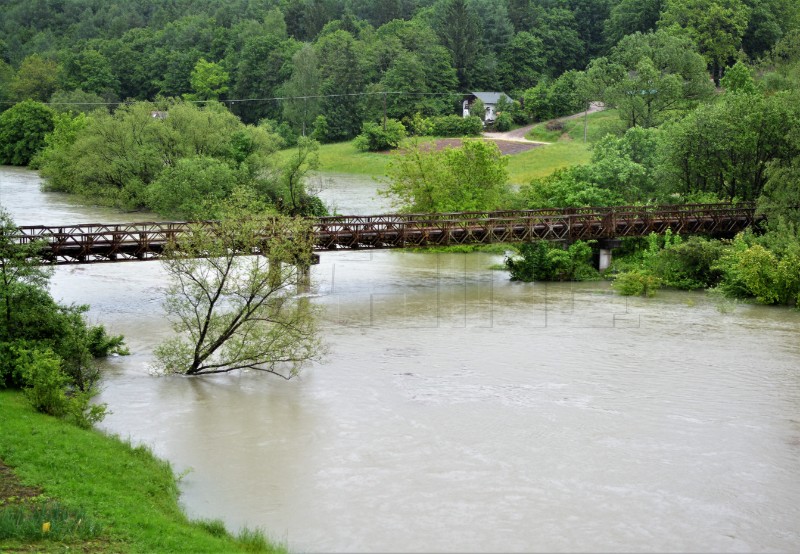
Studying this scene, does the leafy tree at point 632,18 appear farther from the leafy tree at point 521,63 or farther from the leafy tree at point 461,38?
the leafy tree at point 461,38

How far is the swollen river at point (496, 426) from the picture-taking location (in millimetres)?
21672

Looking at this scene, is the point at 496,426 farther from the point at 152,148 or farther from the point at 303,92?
the point at 303,92

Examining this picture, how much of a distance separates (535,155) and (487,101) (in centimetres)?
2034

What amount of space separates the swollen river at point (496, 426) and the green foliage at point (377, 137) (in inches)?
2185

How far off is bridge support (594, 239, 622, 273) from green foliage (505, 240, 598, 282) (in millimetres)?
1005

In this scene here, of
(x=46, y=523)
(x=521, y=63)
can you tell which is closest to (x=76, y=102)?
(x=521, y=63)

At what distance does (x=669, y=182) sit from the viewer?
57281mm

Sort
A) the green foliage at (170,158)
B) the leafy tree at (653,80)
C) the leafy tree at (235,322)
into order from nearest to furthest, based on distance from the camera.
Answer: the leafy tree at (235,322)
the green foliage at (170,158)
the leafy tree at (653,80)

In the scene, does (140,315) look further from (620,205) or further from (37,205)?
(37,205)

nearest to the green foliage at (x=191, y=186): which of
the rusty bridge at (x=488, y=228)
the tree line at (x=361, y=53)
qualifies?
the rusty bridge at (x=488, y=228)

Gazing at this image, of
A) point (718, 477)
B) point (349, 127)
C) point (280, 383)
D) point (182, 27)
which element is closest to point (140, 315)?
point (280, 383)

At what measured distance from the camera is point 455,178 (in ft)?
190

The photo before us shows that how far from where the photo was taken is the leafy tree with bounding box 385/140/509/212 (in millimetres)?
57625

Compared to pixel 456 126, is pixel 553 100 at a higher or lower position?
higher
